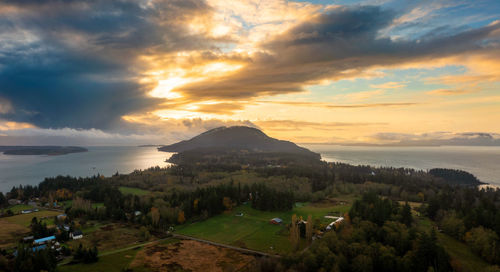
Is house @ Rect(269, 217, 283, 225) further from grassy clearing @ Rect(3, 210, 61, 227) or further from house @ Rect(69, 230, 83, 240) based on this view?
grassy clearing @ Rect(3, 210, 61, 227)

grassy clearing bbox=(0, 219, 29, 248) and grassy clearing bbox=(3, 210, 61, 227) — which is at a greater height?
grassy clearing bbox=(0, 219, 29, 248)

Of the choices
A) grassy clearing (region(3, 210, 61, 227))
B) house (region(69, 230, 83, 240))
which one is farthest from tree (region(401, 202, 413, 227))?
grassy clearing (region(3, 210, 61, 227))

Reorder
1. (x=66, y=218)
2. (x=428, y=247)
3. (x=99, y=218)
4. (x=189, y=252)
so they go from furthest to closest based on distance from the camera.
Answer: (x=99, y=218) → (x=66, y=218) → (x=189, y=252) → (x=428, y=247)

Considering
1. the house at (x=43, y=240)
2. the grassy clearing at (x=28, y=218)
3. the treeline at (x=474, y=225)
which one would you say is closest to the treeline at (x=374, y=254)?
the treeline at (x=474, y=225)

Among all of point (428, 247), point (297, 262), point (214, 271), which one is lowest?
point (214, 271)

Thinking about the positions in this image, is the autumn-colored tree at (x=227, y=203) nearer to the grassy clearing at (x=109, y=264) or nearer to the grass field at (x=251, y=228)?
the grass field at (x=251, y=228)

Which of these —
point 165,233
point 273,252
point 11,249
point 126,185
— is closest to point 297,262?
point 273,252

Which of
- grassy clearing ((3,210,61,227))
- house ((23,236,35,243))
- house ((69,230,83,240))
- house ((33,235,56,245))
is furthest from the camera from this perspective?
grassy clearing ((3,210,61,227))

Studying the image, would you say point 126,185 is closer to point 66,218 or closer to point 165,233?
point 66,218

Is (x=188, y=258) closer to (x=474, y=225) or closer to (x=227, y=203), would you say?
(x=227, y=203)
